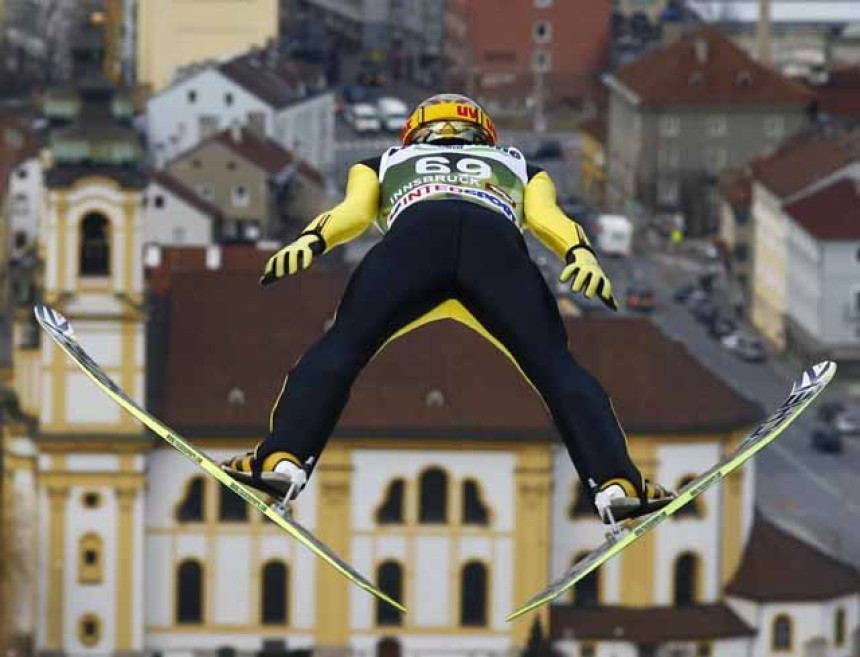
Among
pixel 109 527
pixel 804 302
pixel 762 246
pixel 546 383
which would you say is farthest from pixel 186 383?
pixel 546 383

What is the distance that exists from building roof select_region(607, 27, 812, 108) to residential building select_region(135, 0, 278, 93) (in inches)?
416

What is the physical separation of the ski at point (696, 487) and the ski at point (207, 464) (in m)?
0.78

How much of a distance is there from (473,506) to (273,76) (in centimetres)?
4082

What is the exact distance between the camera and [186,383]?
253ft

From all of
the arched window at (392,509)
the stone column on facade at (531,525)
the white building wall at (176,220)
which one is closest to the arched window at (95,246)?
the arched window at (392,509)

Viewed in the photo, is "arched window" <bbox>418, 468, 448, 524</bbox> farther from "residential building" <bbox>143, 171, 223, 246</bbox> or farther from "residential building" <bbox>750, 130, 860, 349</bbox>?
"residential building" <bbox>750, 130, 860, 349</bbox>

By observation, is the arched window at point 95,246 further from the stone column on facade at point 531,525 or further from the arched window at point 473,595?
the arched window at point 473,595

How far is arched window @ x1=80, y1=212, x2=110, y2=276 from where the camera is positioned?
73062mm

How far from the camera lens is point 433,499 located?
78.9 meters

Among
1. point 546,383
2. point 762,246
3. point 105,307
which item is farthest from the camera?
point 762,246

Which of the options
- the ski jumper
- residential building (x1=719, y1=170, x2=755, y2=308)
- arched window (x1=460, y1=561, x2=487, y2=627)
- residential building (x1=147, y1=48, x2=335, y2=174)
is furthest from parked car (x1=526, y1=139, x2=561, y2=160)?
the ski jumper

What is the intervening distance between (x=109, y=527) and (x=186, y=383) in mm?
2726

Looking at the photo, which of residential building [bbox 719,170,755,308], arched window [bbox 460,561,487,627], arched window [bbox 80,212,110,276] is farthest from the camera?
residential building [bbox 719,170,755,308]

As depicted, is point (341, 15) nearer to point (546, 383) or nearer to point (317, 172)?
point (317, 172)
